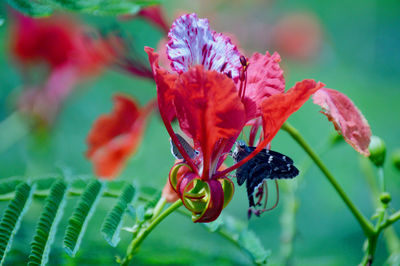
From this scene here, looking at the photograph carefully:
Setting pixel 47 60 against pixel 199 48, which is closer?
pixel 199 48

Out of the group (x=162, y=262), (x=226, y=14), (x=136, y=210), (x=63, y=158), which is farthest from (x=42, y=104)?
(x=226, y=14)

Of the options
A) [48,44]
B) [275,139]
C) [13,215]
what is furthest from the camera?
[275,139]

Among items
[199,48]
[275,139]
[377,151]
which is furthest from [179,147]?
[275,139]

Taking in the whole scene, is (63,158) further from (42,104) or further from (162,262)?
(162,262)

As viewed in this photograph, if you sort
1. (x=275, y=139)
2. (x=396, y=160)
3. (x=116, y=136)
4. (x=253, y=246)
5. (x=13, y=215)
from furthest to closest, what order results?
(x=275, y=139) < (x=116, y=136) < (x=396, y=160) < (x=253, y=246) < (x=13, y=215)

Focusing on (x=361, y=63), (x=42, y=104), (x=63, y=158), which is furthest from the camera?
(x=361, y=63)

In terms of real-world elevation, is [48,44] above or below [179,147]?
below

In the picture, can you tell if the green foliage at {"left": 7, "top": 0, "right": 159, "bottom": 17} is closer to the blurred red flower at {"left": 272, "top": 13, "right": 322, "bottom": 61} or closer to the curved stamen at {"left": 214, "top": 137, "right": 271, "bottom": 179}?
the curved stamen at {"left": 214, "top": 137, "right": 271, "bottom": 179}

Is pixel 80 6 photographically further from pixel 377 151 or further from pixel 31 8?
pixel 377 151

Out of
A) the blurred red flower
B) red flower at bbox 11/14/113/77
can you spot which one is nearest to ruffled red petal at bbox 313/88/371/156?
red flower at bbox 11/14/113/77
